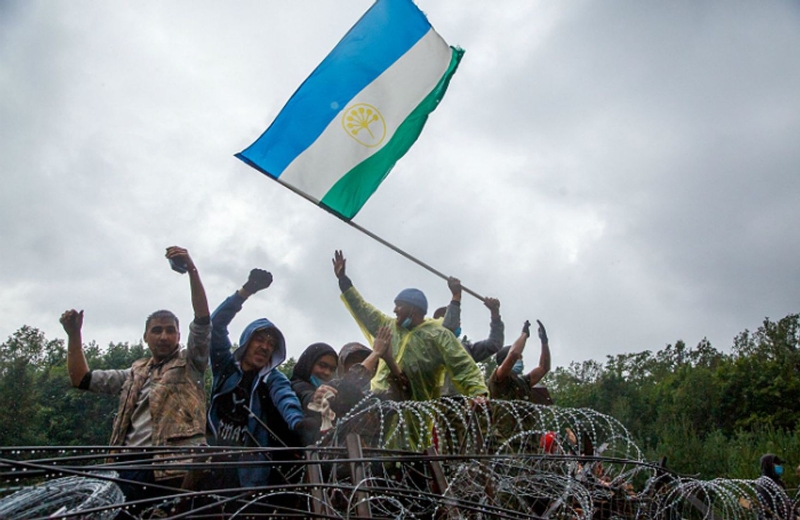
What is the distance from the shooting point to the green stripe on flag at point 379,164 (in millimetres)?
5676

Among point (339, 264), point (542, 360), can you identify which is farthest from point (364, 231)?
point (542, 360)

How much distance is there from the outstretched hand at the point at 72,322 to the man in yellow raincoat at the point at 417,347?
2101 millimetres

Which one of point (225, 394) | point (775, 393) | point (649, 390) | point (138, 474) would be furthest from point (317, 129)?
point (649, 390)

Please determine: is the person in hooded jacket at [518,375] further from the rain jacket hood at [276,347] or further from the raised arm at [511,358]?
the rain jacket hood at [276,347]

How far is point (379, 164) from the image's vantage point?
594 cm

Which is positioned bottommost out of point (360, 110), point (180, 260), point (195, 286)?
point (195, 286)

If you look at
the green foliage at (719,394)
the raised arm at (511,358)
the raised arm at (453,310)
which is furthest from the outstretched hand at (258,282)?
the green foliage at (719,394)

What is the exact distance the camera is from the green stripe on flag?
223 inches

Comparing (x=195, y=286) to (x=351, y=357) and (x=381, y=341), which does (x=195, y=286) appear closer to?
(x=381, y=341)

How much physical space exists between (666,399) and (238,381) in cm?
4631

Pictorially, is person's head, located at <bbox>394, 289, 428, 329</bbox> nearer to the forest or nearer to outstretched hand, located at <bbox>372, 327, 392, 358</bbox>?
outstretched hand, located at <bbox>372, 327, 392, 358</bbox>

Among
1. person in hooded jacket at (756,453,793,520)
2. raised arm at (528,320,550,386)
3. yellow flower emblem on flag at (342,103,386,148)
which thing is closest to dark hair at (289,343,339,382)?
yellow flower emblem on flag at (342,103,386,148)

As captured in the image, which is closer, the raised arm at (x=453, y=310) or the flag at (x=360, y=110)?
the flag at (x=360, y=110)

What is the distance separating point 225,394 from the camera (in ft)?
15.2
